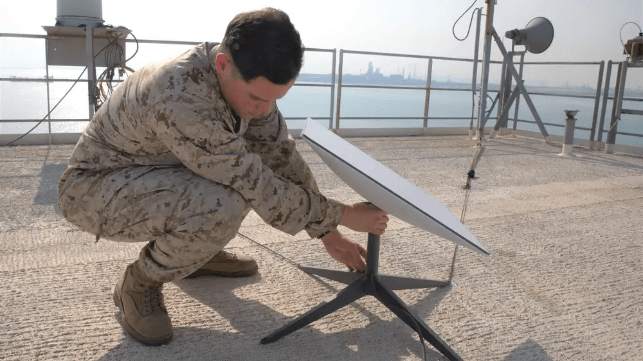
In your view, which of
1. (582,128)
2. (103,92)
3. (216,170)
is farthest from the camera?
(582,128)

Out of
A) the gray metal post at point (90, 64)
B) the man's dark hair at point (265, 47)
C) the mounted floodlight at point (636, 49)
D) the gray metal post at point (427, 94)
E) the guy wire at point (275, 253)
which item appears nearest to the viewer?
the man's dark hair at point (265, 47)

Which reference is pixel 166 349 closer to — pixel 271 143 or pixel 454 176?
pixel 271 143

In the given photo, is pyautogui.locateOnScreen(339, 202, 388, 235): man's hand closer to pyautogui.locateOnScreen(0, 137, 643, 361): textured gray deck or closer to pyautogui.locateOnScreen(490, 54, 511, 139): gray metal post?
pyautogui.locateOnScreen(0, 137, 643, 361): textured gray deck

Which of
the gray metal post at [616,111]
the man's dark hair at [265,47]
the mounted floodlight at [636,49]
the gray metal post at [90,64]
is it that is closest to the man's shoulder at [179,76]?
the man's dark hair at [265,47]

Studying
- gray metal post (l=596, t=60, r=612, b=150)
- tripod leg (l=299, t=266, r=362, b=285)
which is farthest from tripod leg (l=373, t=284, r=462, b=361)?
gray metal post (l=596, t=60, r=612, b=150)

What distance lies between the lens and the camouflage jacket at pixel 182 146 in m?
1.22

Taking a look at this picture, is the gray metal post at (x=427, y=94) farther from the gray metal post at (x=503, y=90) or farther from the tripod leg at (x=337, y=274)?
the tripod leg at (x=337, y=274)

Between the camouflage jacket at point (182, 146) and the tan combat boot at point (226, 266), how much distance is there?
443 millimetres

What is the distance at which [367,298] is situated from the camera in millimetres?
1700

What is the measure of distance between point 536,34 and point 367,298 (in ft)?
15.8

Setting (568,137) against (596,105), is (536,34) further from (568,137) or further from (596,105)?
(568,137)

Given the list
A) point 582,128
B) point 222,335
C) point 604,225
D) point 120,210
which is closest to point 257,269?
point 222,335

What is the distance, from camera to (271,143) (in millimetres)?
1631

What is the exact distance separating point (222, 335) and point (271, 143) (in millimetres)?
565
